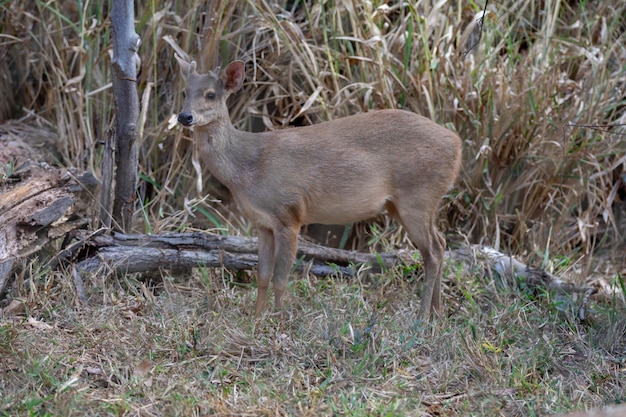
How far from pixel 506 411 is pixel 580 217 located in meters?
3.25

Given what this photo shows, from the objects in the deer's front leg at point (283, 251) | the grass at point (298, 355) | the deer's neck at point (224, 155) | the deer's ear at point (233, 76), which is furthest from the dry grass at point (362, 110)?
the deer's ear at point (233, 76)

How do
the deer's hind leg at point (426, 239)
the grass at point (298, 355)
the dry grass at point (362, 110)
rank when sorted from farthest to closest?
the deer's hind leg at point (426, 239) → the dry grass at point (362, 110) → the grass at point (298, 355)

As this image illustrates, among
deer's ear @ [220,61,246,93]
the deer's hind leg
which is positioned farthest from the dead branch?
the deer's hind leg

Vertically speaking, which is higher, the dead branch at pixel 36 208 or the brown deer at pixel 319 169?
the brown deer at pixel 319 169

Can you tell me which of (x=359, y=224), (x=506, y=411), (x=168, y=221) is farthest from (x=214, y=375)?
(x=359, y=224)

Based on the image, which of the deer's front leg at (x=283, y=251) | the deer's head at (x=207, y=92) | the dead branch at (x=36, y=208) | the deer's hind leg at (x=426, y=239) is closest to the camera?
the dead branch at (x=36, y=208)

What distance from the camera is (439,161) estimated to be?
5.24 m

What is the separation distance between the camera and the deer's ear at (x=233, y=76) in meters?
5.19

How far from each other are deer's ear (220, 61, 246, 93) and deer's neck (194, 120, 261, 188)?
225 millimetres

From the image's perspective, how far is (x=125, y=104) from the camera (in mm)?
5559

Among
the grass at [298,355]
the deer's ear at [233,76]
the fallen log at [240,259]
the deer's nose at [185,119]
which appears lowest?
the fallen log at [240,259]

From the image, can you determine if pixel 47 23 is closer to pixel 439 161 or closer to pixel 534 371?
pixel 439 161

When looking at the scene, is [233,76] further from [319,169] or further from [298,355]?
[298,355]

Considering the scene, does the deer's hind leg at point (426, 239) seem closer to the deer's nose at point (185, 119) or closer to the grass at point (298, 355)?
the grass at point (298, 355)
